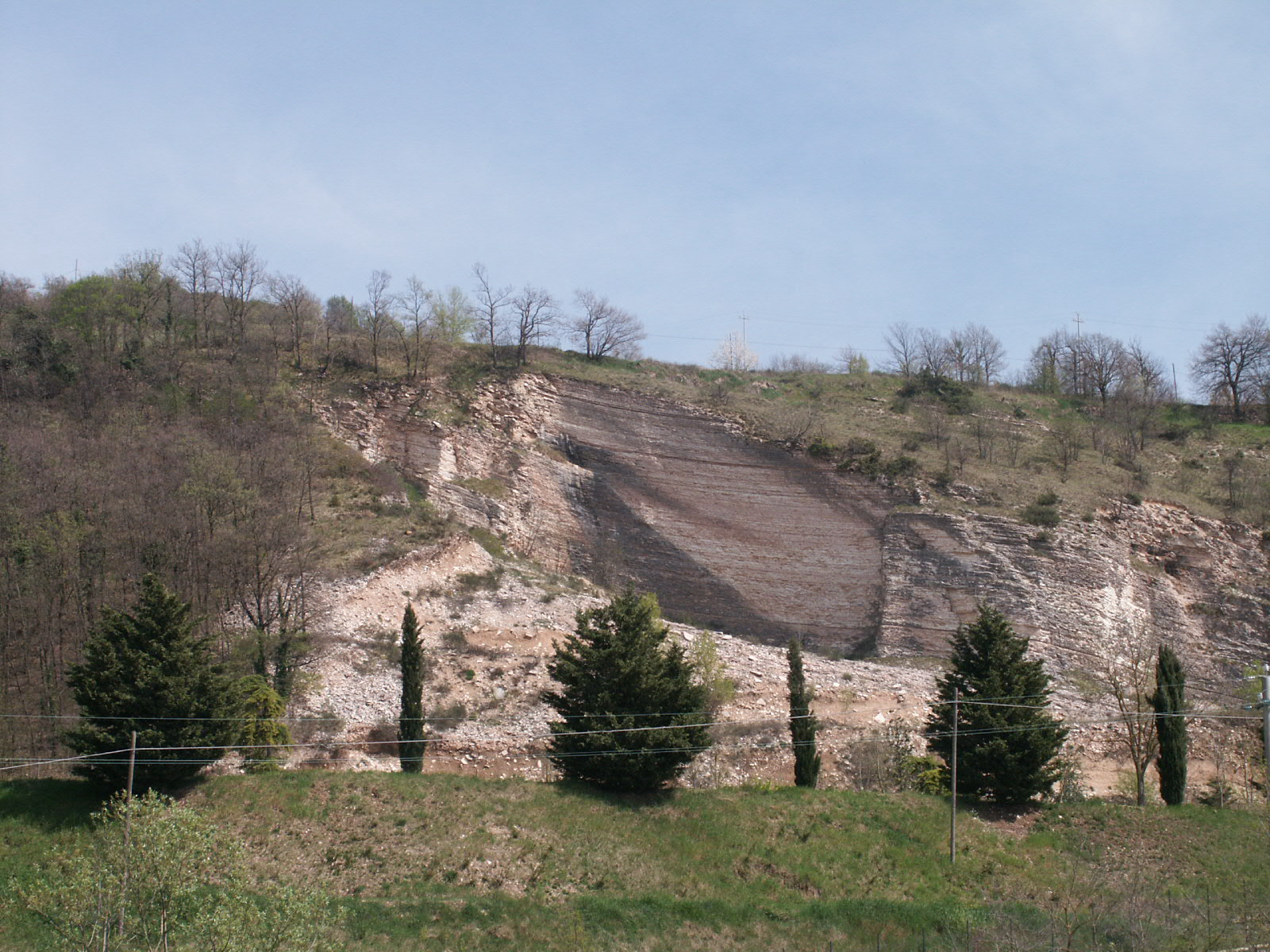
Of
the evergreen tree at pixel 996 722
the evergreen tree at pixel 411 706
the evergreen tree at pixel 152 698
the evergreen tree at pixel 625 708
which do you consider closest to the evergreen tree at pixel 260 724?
the evergreen tree at pixel 152 698

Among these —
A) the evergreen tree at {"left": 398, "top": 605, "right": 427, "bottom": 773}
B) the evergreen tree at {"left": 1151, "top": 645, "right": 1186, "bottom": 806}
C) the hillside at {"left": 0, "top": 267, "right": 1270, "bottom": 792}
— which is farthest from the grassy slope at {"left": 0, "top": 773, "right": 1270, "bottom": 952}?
the hillside at {"left": 0, "top": 267, "right": 1270, "bottom": 792}

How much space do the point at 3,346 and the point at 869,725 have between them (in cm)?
3797

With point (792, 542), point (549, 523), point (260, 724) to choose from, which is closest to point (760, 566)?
point (792, 542)

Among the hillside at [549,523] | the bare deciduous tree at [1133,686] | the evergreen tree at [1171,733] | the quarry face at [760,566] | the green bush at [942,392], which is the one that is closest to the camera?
the evergreen tree at [1171,733]

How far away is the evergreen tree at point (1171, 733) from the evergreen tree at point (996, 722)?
343cm

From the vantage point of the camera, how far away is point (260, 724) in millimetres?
24578

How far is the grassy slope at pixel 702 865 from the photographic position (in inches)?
745

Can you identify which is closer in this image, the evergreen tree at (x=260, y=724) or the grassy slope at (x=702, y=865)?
the grassy slope at (x=702, y=865)

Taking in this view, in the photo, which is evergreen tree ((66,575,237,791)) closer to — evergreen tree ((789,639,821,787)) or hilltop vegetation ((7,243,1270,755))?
hilltop vegetation ((7,243,1270,755))

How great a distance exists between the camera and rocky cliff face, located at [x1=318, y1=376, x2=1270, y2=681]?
40.7 meters

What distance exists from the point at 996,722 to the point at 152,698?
20.3 m

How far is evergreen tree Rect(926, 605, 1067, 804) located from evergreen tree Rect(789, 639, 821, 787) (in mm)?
3321

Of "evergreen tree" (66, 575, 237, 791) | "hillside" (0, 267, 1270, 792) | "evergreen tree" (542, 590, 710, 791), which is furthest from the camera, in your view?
"hillside" (0, 267, 1270, 792)

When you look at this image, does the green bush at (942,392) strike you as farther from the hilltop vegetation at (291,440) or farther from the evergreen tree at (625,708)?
the evergreen tree at (625,708)
